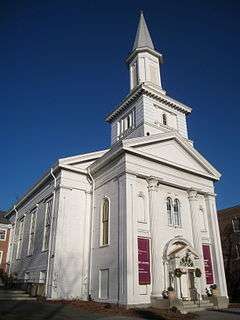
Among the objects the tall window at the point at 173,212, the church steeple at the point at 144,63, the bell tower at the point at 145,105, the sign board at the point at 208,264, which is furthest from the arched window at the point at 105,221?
the church steeple at the point at 144,63

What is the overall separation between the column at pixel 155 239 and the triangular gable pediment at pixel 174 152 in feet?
7.83

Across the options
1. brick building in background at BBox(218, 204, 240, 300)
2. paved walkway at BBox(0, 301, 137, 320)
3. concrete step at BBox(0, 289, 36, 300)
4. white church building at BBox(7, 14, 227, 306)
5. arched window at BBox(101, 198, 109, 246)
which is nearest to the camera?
paved walkway at BBox(0, 301, 137, 320)

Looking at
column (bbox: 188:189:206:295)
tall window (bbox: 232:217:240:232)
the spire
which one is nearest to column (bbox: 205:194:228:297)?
column (bbox: 188:189:206:295)

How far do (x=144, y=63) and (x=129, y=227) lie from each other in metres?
21.6

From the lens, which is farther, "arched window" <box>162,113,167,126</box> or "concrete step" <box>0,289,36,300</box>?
"arched window" <box>162,113,167,126</box>

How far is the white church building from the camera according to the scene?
65.0 feet

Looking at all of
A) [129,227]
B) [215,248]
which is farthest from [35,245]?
[215,248]

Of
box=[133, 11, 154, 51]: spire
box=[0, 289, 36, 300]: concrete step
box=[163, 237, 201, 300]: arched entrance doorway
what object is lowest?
box=[0, 289, 36, 300]: concrete step

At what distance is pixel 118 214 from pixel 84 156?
20.9 feet

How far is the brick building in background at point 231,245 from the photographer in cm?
3258

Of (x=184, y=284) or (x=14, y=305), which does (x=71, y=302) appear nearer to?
(x=14, y=305)

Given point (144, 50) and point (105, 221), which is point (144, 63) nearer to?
point (144, 50)

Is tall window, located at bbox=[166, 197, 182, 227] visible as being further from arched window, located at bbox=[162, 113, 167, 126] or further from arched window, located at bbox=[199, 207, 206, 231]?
arched window, located at bbox=[162, 113, 167, 126]

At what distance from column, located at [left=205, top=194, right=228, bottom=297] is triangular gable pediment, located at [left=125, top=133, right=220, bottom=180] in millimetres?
2437
